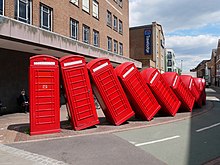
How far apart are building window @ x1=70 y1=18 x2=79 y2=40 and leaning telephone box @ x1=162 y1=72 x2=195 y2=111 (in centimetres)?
1056

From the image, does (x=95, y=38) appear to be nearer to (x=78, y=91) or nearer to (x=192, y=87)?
(x=192, y=87)

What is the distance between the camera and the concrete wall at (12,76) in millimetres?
13930

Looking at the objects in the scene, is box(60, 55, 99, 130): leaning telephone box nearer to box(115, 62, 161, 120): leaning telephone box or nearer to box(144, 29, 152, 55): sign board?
box(115, 62, 161, 120): leaning telephone box

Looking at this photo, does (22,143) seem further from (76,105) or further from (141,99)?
(141,99)

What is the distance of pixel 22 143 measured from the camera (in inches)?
281

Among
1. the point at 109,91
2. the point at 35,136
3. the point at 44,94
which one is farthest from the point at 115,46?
the point at 35,136

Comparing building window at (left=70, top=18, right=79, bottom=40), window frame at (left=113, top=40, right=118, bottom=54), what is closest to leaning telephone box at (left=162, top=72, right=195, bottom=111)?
building window at (left=70, top=18, right=79, bottom=40)

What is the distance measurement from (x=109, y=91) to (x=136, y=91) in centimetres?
139

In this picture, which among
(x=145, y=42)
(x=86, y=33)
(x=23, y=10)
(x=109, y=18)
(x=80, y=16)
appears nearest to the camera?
(x=23, y=10)

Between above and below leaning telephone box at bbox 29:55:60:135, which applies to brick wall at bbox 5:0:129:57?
above

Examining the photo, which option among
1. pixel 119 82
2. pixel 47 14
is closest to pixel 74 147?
pixel 119 82

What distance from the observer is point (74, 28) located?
21906mm

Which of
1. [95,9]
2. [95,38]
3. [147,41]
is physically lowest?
[95,38]

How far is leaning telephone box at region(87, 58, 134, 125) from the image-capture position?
9281 millimetres
